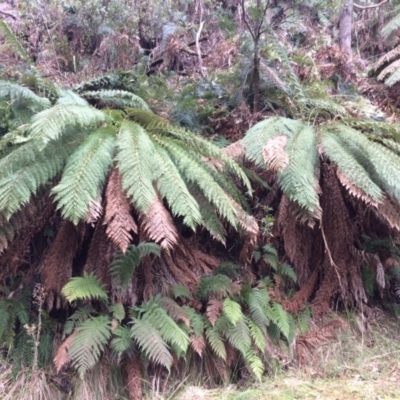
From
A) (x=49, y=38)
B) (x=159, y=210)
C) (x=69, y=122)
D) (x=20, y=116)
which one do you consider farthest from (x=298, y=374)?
(x=49, y=38)

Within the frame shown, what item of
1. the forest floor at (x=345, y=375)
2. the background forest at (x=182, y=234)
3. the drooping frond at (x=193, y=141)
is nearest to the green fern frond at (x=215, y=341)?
the background forest at (x=182, y=234)

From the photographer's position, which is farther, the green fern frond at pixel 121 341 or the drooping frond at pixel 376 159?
the drooping frond at pixel 376 159

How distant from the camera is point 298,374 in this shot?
8.07 feet

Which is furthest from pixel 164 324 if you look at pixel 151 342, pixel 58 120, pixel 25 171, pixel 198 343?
pixel 58 120

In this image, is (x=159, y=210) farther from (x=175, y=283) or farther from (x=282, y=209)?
(x=282, y=209)

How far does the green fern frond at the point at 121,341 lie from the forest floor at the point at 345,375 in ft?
1.38

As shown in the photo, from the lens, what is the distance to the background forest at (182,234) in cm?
216

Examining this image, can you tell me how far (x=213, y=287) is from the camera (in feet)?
8.33

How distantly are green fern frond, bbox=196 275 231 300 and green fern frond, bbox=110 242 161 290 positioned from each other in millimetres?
390

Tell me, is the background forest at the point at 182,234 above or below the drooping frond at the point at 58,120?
below

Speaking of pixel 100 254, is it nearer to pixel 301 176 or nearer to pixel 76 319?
pixel 76 319

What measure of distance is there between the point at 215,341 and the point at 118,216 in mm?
946

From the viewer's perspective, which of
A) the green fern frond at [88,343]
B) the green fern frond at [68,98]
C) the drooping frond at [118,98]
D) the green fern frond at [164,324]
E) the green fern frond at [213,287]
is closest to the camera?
the green fern frond at [88,343]

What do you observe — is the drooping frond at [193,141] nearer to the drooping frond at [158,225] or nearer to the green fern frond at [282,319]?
the drooping frond at [158,225]
